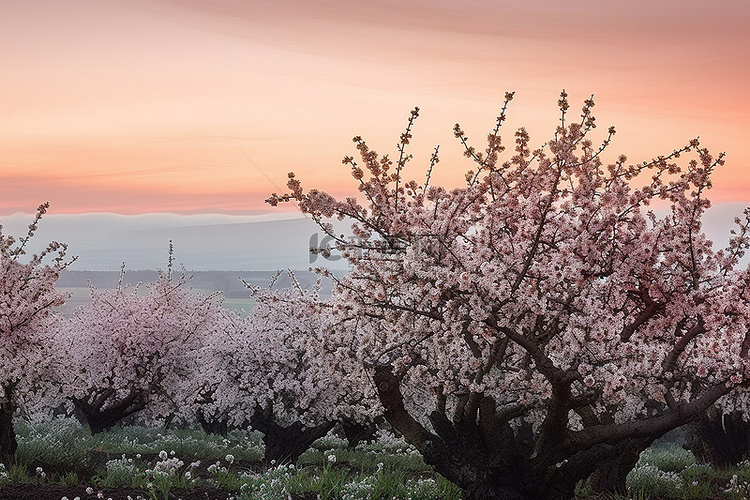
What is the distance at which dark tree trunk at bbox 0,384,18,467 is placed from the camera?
18.1 meters

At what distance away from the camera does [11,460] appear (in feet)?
59.0

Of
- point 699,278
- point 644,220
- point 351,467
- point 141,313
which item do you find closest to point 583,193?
point 644,220

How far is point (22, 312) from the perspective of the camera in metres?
19.9

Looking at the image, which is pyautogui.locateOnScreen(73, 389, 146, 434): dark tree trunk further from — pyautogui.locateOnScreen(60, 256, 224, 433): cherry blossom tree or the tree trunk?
the tree trunk

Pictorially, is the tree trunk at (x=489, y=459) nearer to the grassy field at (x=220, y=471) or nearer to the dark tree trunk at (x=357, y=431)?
the grassy field at (x=220, y=471)

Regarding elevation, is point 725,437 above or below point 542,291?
below

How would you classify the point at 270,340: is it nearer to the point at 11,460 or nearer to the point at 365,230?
the point at 11,460

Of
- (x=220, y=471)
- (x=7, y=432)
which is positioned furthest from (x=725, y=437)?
(x=7, y=432)

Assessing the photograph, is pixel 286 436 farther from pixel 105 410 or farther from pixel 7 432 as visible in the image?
pixel 105 410

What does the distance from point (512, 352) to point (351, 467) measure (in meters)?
10.0

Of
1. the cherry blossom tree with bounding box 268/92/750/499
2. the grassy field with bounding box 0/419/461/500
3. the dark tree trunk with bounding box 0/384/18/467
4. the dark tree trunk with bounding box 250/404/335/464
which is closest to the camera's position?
the cherry blossom tree with bounding box 268/92/750/499

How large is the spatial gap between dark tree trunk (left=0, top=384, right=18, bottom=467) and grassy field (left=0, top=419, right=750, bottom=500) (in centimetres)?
27

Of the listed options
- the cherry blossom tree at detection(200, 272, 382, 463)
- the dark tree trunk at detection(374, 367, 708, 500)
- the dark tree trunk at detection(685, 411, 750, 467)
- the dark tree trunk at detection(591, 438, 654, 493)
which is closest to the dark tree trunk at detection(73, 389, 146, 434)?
the cherry blossom tree at detection(200, 272, 382, 463)

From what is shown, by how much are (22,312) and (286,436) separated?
27.7ft
